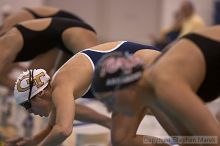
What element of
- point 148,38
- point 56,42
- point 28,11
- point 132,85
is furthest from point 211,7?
point 132,85

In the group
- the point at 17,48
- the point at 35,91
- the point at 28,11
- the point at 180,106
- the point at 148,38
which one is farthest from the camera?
the point at 148,38

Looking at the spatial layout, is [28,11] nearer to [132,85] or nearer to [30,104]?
[30,104]

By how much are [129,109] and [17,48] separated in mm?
1807

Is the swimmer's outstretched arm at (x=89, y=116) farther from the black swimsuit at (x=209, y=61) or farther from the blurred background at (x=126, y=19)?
the black swimsuit at (x=209, y=61)

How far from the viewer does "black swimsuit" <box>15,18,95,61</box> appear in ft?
13.8

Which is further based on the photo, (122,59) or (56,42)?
(56,42)

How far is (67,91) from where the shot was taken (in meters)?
3.14

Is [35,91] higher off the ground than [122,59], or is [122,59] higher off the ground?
[122,59]

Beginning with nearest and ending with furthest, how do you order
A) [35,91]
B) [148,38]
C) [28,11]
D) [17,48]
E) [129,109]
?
[129,109]
[35,91]
[17,48]
[28,11]
[148,38]

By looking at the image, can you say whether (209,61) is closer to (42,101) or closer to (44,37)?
(42,101)

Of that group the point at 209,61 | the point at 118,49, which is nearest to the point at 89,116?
the point at 118,49

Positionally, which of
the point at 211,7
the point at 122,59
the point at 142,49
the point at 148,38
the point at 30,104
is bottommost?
the point at 148,38

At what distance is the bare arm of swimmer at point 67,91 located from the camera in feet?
9.96

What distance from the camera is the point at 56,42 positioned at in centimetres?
430
